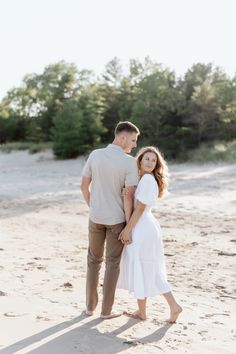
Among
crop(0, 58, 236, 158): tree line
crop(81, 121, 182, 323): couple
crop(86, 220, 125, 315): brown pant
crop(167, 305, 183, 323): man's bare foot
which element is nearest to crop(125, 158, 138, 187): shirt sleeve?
crop(81, 121, 182, 323): couple

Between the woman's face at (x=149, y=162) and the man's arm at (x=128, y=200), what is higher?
the woman's face at (x=149, y=162)

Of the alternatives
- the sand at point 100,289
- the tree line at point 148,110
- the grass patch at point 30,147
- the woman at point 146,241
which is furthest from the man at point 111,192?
the grass patch at point 30,147

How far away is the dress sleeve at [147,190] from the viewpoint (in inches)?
180

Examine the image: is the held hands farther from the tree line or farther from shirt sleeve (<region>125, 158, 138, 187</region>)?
the tree line

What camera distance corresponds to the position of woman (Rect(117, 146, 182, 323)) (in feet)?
15.1

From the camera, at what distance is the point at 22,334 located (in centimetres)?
434

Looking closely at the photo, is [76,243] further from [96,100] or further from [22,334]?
[96,100]

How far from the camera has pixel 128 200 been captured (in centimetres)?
462

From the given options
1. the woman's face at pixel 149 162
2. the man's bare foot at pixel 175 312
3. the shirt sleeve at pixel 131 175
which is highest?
the woman's face at pixel 149 162

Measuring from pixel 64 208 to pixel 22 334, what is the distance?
9094 millimetres

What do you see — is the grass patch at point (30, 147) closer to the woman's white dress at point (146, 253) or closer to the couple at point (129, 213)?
the couple at point (129, 213)

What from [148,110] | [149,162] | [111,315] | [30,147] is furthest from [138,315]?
[30,147]

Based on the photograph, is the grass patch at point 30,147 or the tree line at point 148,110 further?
the grass patch at point 30,147

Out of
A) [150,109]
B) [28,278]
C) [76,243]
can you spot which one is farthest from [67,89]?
[28,278]
